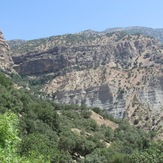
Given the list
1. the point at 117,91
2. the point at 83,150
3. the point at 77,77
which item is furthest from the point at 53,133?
the point at 77,77

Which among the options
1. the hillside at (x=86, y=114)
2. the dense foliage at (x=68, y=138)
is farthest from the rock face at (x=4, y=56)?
the dense foliage at (x=68, y=138)

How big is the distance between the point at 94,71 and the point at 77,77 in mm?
7622

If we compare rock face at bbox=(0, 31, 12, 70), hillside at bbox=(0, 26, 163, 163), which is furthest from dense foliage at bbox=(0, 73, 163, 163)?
rock face at bbox=(0, 31, 12, 70)

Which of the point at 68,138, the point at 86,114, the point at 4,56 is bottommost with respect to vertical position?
the point at 86,114

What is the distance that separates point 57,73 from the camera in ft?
633

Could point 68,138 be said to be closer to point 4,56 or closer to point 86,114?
point 86,114

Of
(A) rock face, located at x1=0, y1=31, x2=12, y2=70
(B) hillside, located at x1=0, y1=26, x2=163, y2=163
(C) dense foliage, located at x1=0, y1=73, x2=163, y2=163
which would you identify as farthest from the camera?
(A) rock face, located at x1=0, y1=31, x2=12, y2=70

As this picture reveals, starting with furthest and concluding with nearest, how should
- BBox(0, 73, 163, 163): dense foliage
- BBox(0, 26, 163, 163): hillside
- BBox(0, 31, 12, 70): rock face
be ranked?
1. BBox(0, 31, 12, 70): rock face
2. BBox(0, 26, 163, 163): hillside
3. BBox(0, 73, 163, 163): dense foliage

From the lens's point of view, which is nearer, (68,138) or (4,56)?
(68,138)

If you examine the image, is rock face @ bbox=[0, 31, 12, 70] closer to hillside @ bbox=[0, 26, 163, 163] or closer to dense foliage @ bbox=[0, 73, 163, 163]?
hillside @ bbox=[0, 26, 163, 163]

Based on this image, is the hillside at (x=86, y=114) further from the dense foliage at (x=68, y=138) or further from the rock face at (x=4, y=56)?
the rock face at (x=4, y=56)

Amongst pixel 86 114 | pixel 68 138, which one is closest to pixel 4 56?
pixel 86 114

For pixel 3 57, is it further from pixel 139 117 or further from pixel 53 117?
pixel 53 117

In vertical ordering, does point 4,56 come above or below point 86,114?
above
